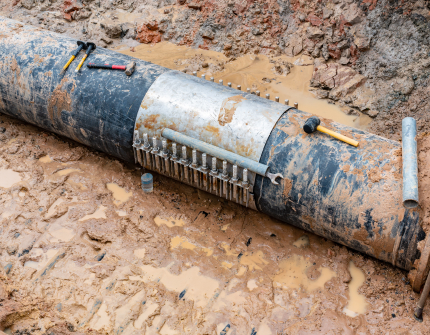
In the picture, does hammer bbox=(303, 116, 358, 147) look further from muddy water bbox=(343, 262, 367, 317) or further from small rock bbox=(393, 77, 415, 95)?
small rock bbox=(393, 77, 415, 95)

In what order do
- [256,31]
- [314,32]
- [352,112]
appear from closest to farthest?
[352,112]
[314,32]
[256,31]

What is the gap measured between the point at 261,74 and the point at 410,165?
3345mm

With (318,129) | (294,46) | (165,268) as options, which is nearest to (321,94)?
(294,46)

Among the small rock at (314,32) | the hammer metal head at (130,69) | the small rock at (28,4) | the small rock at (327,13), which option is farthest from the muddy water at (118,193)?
the small rock at (28,4)

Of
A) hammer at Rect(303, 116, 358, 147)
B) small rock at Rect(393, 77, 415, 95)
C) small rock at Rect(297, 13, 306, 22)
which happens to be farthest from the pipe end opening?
small rock at Rect(297, 13, 306, 22)

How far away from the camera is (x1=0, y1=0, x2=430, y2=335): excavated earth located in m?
3.80

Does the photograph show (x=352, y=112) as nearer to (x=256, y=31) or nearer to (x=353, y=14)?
(x=353, y=14)

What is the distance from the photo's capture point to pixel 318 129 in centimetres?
399

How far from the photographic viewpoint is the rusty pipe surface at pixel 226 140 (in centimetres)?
375

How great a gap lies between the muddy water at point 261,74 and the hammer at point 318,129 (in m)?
1.92

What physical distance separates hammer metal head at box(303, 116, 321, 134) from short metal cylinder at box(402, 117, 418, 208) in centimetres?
81

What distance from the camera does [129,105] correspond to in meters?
4.52

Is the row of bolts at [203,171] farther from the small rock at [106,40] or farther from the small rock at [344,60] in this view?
the small rock at [106,40]

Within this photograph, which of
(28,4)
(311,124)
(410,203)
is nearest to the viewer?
(410,203)
